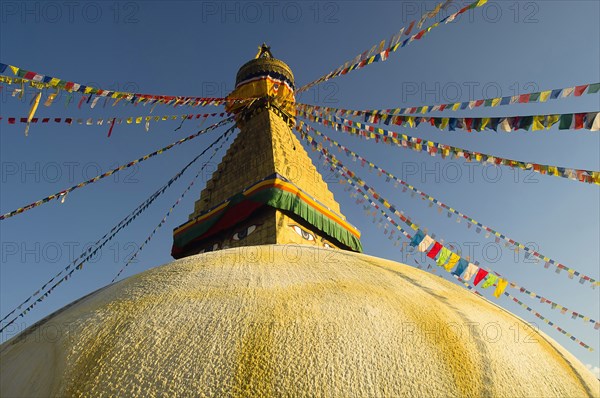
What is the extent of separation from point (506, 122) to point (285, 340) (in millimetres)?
3831

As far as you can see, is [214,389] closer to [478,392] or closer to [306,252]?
[478,392]

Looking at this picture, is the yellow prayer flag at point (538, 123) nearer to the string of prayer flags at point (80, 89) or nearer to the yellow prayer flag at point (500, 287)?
the yellow prayer flag at point (500, 287)

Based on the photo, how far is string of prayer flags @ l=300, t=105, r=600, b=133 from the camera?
141 inches

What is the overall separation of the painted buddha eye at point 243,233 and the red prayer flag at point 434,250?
10.3 feet

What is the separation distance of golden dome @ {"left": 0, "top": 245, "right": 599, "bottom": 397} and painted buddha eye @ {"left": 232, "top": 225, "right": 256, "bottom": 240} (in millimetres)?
5092

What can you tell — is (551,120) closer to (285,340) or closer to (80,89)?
(285,340)

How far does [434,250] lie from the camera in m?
5.91

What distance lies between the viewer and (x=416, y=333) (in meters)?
1.79

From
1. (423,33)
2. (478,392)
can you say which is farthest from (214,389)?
(423,33)

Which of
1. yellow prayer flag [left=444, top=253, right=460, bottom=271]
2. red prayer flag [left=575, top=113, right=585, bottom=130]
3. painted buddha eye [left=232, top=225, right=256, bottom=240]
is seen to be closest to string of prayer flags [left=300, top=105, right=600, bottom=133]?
red prayer flag [left=575, top=113, right=585, bottom=130]

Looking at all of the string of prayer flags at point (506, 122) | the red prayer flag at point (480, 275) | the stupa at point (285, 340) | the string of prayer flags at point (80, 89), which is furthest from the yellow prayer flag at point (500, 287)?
the string of prayer flags at point (80, 89)

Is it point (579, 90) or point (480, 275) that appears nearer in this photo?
point (579, 90)

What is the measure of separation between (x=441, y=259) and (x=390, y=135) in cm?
223

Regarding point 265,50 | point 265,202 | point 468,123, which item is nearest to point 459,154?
point 468,123
